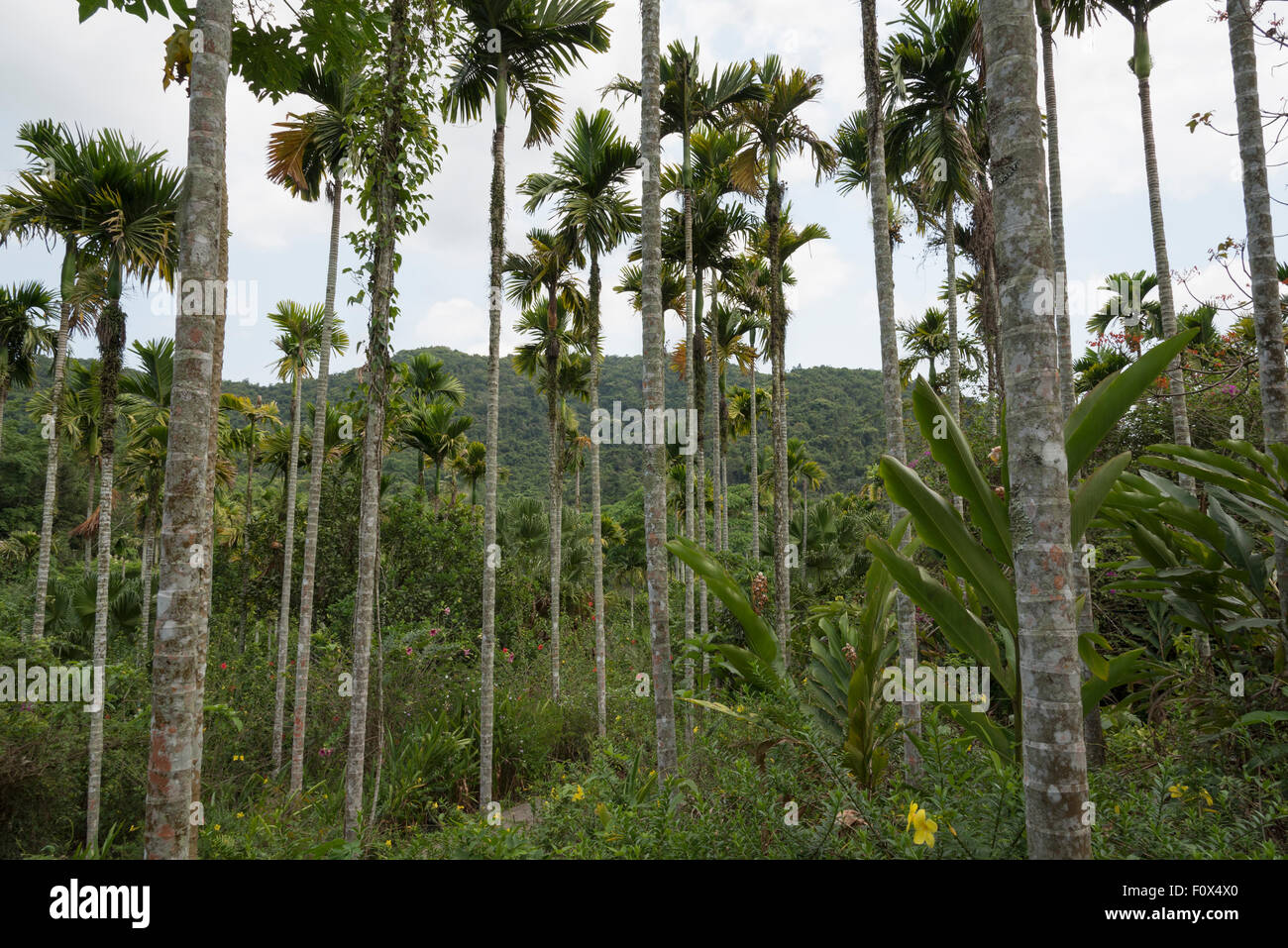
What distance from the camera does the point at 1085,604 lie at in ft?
13.7

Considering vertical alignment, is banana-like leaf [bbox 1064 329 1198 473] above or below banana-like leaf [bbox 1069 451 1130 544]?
above

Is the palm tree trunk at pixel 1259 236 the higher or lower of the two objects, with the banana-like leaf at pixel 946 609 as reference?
higher

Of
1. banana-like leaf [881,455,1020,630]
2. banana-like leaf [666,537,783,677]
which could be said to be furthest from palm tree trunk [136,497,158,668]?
banana-like leaf [881,455,1020,630]

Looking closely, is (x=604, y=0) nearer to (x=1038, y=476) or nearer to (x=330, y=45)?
(x=330, y=45)

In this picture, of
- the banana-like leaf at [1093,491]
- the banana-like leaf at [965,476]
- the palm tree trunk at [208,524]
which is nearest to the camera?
the banana-like leaf at [1093,491]

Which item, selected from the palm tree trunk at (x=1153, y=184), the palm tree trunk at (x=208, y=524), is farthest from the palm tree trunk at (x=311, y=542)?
the palm tree trunk at (x=1153, y=184)

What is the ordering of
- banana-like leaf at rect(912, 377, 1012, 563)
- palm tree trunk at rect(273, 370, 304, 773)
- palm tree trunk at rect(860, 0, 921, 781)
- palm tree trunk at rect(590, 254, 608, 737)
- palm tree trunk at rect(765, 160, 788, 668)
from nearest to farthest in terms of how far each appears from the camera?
banana-like leaf at rect(912, 377, 1012, 563) < palm tree trunk at rect(860, 0, 921, 781) < palm tree trunk at rect(273, 370, 304, 773) < palm tree trunk at rect(765, 160, 788, 668) < palm tree trunk at rect(590, 254, 608, 737)

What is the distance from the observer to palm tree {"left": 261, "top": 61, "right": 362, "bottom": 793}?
8.04m

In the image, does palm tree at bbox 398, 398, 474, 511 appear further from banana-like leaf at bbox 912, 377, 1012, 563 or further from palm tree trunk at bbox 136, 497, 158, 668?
banana-like leaf at bbox 912, 377, 1012, 563

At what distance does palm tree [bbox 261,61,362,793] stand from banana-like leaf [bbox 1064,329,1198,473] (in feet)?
25.8

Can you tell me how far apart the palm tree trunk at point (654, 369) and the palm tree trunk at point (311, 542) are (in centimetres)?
526

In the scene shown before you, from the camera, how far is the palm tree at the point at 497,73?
8086mm

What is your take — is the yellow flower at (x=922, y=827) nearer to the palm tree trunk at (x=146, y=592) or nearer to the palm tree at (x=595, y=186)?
the palm tree at (x=595, y=186)
